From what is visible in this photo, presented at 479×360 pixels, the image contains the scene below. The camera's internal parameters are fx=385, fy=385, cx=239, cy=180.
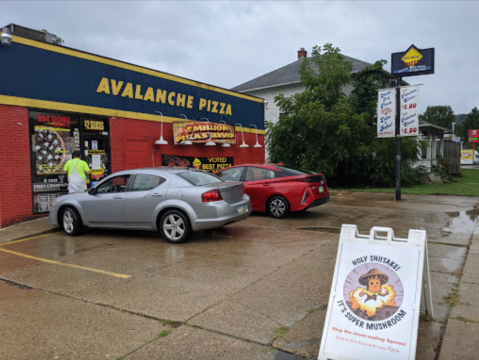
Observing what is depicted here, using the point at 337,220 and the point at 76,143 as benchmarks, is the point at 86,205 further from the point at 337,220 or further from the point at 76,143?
the point at 337,220

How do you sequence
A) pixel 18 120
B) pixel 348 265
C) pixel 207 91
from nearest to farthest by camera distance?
pixel 348 265, pixel 18 120, pixel 207 91

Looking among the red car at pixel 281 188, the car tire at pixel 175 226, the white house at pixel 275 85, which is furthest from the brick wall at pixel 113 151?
the white house at pixel 275 85

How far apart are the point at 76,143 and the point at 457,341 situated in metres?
9.88

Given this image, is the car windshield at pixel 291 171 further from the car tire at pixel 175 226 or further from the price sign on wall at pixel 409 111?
the price sign on wall at pixel 409 111

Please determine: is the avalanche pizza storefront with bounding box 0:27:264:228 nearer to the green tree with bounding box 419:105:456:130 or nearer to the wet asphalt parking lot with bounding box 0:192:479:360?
the wet asphalt parking lot with bounding box 0:192:479:360

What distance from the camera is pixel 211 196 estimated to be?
712 centimetres

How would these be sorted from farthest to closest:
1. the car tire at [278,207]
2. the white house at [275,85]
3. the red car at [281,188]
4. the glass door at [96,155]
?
the white house at [275,85] < the glass door at [96,155] < the car tire at [278,207] < the red car at [281,188]

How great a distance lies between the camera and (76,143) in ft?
34.5

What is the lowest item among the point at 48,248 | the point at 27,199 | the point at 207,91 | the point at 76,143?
the point at 48,248

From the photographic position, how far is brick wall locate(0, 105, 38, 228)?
8883mm

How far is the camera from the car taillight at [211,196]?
708 centimetres

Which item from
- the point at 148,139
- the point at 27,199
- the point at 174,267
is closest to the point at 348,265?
the point at 174,267

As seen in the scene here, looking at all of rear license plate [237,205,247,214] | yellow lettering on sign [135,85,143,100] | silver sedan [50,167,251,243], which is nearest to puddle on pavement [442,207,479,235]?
rear license plate [237,205,247,214]

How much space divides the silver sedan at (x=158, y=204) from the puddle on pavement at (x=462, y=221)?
455cm
